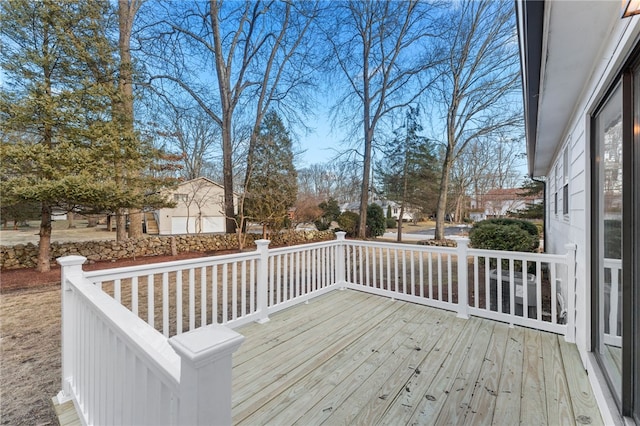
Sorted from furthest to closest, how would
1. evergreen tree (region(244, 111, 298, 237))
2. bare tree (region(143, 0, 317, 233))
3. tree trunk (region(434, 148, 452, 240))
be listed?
tree trunk (region(434, 148, 452, 240)) < evergreen tree (region(244, 111, 298, 237)) < bare tree (region(143, 0, 317, 233))

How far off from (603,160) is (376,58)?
11686 millimetres

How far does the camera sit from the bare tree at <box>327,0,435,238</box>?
1077 cm

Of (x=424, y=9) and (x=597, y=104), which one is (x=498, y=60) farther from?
(x=597, y=104)

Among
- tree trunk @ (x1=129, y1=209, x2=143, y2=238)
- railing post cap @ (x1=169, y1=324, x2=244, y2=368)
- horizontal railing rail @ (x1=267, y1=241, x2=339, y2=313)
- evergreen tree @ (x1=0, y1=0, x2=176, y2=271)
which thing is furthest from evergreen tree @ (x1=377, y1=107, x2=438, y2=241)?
railing post cap @ (x1=169, y1=324, x2=244, y2=368)

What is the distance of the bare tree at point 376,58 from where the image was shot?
10766 millimetres

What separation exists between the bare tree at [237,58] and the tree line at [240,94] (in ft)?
0.17

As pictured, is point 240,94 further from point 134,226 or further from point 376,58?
point 134,226

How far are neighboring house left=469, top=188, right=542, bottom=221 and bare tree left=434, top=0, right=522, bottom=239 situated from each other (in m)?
6.80

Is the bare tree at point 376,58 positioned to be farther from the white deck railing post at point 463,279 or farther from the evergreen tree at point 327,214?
the white deck railing post at point 463,279

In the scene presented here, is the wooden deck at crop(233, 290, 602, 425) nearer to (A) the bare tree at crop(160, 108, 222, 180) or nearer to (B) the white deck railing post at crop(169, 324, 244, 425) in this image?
(B) the white deck railing post at crop(169, 324, 244, 425)

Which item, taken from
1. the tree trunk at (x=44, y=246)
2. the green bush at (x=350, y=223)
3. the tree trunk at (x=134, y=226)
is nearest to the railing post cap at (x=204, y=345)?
the tree trunk at (x=44, y=246)

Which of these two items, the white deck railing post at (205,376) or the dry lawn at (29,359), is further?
the dry lawn at (29,359)

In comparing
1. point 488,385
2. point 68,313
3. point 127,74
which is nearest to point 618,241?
point 488,385

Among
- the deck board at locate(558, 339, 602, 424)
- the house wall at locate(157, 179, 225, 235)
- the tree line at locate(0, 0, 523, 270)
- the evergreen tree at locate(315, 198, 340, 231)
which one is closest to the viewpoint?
the deck board at locate(558, 339, 602, 424)
